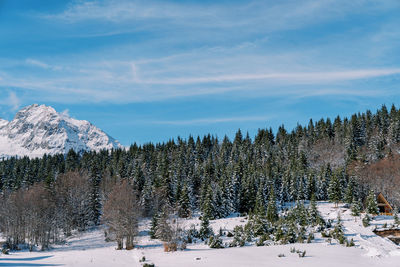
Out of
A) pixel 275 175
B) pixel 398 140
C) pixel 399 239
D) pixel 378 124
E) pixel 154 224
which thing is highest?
pixel 378 124

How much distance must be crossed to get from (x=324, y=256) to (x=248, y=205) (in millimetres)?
45250

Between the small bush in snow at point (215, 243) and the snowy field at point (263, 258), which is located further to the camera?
the small bush in snow at point (215, 243)

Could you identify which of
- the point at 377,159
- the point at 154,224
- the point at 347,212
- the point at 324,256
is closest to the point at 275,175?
the point at 347,212

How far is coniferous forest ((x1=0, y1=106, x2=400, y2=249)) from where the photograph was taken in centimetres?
5766

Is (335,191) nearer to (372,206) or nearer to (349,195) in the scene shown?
(349,195)

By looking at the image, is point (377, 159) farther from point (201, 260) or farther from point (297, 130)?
point (201, 260)

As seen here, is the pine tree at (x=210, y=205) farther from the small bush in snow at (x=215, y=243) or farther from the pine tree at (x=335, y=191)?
the pine tree at (x=335, y=191)

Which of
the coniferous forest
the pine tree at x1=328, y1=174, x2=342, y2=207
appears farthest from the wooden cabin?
the pine tree at x1=328, y1=174, x2=342, y2=207

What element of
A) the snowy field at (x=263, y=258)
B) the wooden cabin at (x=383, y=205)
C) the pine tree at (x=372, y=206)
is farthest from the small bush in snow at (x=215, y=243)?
the wooden cabin at (x=383, y=205)

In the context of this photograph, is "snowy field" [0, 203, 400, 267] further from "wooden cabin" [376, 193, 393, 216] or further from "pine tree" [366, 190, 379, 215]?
"wooden cabin" [376, 193, 393, 216]

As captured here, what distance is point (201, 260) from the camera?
101ft

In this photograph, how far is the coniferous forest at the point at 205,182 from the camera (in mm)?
57656

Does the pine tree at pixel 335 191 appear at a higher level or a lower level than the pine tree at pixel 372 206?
higher

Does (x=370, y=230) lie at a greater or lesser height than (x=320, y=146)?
lesser
